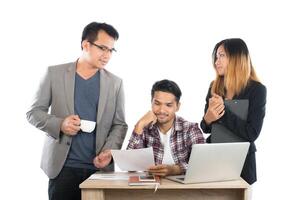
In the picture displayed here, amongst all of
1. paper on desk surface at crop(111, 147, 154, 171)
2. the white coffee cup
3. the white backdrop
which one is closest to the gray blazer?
the white coffee cup

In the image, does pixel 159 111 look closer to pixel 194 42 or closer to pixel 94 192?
pixel 94 192

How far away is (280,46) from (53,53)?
171cm

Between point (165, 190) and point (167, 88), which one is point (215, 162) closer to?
point (165, 190)

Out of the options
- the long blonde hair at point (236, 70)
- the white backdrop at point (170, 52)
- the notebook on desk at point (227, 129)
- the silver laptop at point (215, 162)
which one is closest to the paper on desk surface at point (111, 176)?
the silver laptop at point (215, 162)

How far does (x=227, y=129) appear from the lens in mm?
2625

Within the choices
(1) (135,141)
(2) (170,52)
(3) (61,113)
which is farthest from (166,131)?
(2) (170,52)

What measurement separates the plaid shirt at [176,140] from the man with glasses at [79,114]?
5.4 inches

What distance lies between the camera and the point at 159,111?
260cm

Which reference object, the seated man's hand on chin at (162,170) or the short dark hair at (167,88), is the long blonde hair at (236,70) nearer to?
the short dark hair at (167,88)

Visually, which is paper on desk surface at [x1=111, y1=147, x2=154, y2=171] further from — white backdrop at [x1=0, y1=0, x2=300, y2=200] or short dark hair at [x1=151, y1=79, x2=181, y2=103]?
white backdrop at [x1=0, y1=0, x2=300, y2=200]

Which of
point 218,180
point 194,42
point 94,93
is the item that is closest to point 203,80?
point 194,42

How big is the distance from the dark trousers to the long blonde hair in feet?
2.97

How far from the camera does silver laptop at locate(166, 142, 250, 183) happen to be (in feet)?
7.05

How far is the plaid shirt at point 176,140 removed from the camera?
8.62 ft
